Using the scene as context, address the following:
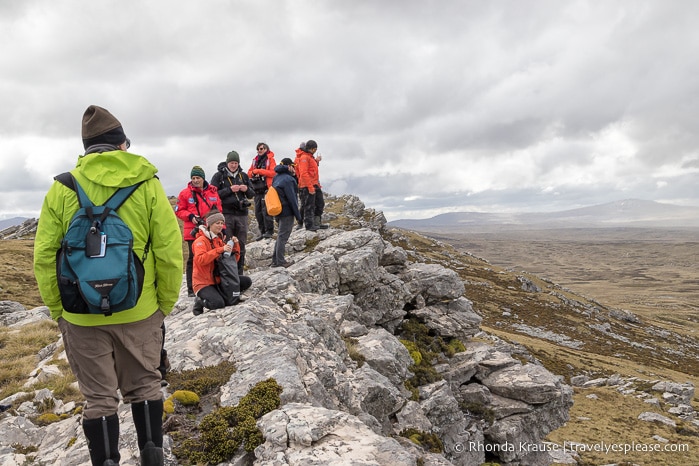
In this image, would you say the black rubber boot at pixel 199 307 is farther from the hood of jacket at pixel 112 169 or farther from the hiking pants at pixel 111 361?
the hood of jacket at pixel 112 169

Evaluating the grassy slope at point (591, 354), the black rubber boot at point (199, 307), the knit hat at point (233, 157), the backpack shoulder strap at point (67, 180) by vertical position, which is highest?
the knit hat at point (233, 157)

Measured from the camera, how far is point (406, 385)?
654 inches

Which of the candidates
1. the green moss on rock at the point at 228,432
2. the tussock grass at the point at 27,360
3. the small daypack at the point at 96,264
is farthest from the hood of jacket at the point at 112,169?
the tussock grass at the point at 27,360

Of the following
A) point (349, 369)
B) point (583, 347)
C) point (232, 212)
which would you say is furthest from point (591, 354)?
point (232, 212)

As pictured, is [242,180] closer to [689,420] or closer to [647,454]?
[647,454]

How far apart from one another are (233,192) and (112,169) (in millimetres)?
11908

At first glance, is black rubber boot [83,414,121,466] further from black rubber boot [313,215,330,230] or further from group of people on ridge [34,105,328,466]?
black rubber boot [313,215,330,230]

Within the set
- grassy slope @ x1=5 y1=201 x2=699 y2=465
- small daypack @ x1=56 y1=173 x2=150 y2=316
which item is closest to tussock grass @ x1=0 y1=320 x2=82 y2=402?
small daypack @ x1=56 y1=173 x2=150 y2=316

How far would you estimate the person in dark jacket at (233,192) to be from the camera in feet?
55.5

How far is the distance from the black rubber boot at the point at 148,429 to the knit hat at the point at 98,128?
3786 mm

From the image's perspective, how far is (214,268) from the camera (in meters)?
13.7

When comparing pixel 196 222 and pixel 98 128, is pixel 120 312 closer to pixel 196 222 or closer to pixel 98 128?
pixel 98 128

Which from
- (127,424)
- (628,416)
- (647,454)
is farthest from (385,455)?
(628,416)

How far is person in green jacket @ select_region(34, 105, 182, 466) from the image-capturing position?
5055 millimetres
